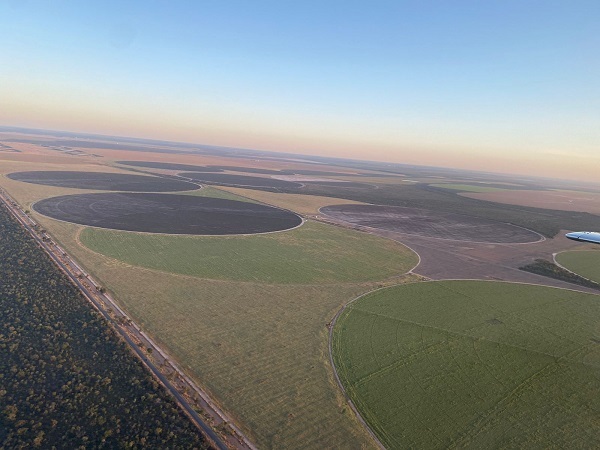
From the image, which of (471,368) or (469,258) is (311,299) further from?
(469,258)

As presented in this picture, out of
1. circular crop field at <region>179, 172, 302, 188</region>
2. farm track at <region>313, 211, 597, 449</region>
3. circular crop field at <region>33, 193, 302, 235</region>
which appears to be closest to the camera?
farm track at <region>313, 211, 597, 449</region>

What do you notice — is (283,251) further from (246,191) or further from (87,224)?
(246,191)

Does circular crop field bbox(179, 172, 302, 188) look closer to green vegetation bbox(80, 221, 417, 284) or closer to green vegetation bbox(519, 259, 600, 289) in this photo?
green vegetation bbox(80, 221, 417, 284)

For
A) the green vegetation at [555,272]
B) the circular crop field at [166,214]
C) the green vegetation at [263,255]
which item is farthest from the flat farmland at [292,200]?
the green vegetation at [555,272]

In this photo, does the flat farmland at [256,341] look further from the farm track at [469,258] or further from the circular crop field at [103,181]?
the circular crop field at [103,181]

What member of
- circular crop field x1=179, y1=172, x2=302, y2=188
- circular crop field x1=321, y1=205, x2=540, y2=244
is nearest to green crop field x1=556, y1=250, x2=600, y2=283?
circular crop field x1=321, y1=205, x2=540, y2=244
